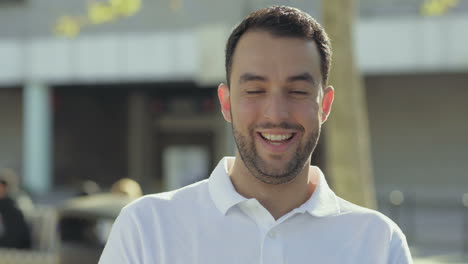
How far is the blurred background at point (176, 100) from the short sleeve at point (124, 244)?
51.9 ft

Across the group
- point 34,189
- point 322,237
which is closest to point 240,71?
point 322,237

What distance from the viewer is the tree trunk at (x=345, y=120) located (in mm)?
6844

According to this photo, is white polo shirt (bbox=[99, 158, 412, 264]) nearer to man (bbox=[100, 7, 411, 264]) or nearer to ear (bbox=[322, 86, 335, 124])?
man (bbox=[100, 7, 411, 264])

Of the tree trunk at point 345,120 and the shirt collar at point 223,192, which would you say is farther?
the tree trunk at point 345,120

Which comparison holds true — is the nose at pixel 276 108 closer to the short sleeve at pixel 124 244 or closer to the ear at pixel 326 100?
the ear at pixel 326 100

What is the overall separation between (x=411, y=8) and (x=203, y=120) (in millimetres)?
10535

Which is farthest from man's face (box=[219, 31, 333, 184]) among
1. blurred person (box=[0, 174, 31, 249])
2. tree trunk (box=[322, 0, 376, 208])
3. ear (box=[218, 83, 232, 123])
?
blurred person (box=[0, 174, 31, 249])

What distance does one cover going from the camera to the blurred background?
76.8ft

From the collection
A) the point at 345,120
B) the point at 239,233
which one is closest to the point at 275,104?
the point at 239,233

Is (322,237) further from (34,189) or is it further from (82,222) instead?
→ (34,189)

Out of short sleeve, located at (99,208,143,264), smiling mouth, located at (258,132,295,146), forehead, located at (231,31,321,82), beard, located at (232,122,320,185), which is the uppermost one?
forehead, located at (231,31,321,82)

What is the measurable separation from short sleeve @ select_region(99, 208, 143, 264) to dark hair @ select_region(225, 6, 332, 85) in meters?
0.47

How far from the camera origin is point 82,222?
293 inches

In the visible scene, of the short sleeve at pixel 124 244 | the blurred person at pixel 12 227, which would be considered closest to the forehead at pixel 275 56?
the short sleeve at pixel 124 244
